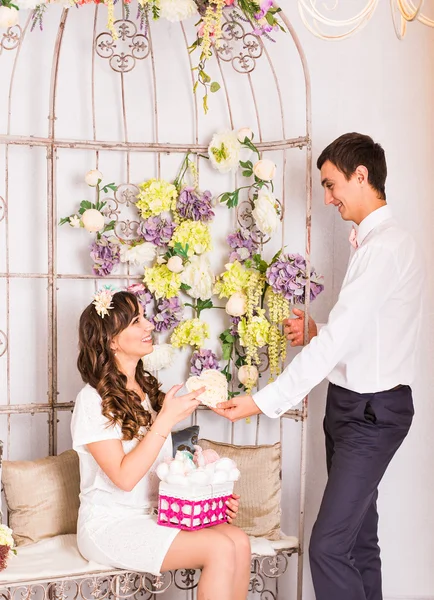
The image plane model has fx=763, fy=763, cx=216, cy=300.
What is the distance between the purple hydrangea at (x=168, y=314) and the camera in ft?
11.0

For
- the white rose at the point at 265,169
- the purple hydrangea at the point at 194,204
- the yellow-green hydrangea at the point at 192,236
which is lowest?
the yellow-green hydrangea at the point at 192,236

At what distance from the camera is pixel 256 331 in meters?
3.28

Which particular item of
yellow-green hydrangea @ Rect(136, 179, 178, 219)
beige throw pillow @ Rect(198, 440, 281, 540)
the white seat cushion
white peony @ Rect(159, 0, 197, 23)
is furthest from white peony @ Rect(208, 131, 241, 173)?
the white seat cushion

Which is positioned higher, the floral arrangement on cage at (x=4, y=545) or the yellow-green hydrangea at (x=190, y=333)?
the yellow-green hydrangea at (x=190, y=333)

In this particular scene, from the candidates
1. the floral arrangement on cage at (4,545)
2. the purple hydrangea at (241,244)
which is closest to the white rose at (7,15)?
the purple hydrangea at (241,244)

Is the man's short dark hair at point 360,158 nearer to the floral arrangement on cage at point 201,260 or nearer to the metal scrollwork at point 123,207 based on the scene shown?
the floral arrangement on cage at point 201,260

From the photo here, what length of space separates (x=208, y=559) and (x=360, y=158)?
1520 millimetres

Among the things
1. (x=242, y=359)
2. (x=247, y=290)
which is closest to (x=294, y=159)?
(x=247, y=290)

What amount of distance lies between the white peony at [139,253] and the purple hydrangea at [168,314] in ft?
0.66

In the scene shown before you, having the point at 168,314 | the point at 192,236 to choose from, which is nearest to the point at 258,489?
the point at 168,314

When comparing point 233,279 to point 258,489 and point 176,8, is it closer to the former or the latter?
point 258,489

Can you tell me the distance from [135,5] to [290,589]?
2807 mm

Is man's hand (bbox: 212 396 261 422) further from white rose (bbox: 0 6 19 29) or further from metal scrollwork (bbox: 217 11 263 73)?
white rose (bbox: 0 6 19 29)

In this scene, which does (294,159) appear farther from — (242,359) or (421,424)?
(421,424)
